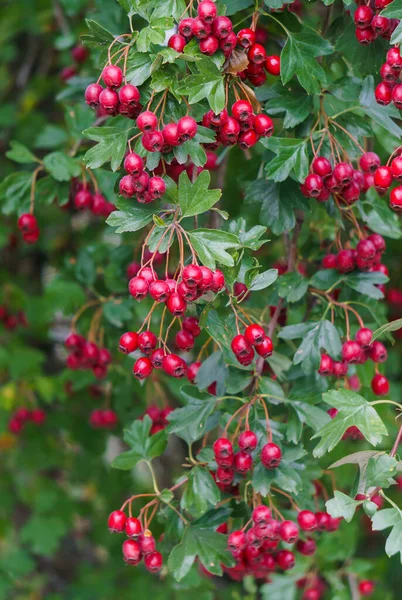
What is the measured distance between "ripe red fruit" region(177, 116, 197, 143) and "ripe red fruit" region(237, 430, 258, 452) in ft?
2.00

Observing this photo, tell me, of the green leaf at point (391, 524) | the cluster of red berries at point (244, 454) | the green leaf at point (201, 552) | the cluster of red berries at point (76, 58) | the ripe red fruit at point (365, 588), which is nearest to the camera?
the green leaf at point (391, 524)

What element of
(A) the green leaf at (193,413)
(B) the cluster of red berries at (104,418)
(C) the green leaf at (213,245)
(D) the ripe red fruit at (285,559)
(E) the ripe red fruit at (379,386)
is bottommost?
(B) the cluster of red berries at (104,418)

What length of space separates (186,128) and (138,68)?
0.57 ft

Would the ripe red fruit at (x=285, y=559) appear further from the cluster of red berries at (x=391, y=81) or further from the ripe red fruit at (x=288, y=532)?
the cluster of red berries at (x=391, y=81)

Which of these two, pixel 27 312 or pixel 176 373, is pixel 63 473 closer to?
pixel 27 312

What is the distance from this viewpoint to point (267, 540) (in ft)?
5.25

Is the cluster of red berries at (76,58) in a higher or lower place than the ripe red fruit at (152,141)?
lower

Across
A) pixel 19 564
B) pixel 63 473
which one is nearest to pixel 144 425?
pixel 19 564

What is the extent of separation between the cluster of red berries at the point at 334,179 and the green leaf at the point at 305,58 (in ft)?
0.54

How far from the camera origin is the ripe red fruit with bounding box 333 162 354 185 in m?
1.55

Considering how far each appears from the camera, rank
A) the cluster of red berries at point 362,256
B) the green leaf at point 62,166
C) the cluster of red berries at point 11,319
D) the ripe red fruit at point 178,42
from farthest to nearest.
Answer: the cluster of red berries at point 11,319 → the green leaf at point 62,166 → the cluster of red berries at point 362,256 → the ripe red fruit at point 178,42

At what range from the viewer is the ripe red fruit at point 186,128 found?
138 cm

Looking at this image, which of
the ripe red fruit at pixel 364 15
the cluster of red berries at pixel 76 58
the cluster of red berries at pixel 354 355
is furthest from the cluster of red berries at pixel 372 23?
the cluster of red berries at pixel 76 58

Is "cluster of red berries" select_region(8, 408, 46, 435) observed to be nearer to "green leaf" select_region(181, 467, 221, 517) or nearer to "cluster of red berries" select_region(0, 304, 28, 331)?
"cluster of red berries" select_region(0, 304, 28, 331)
